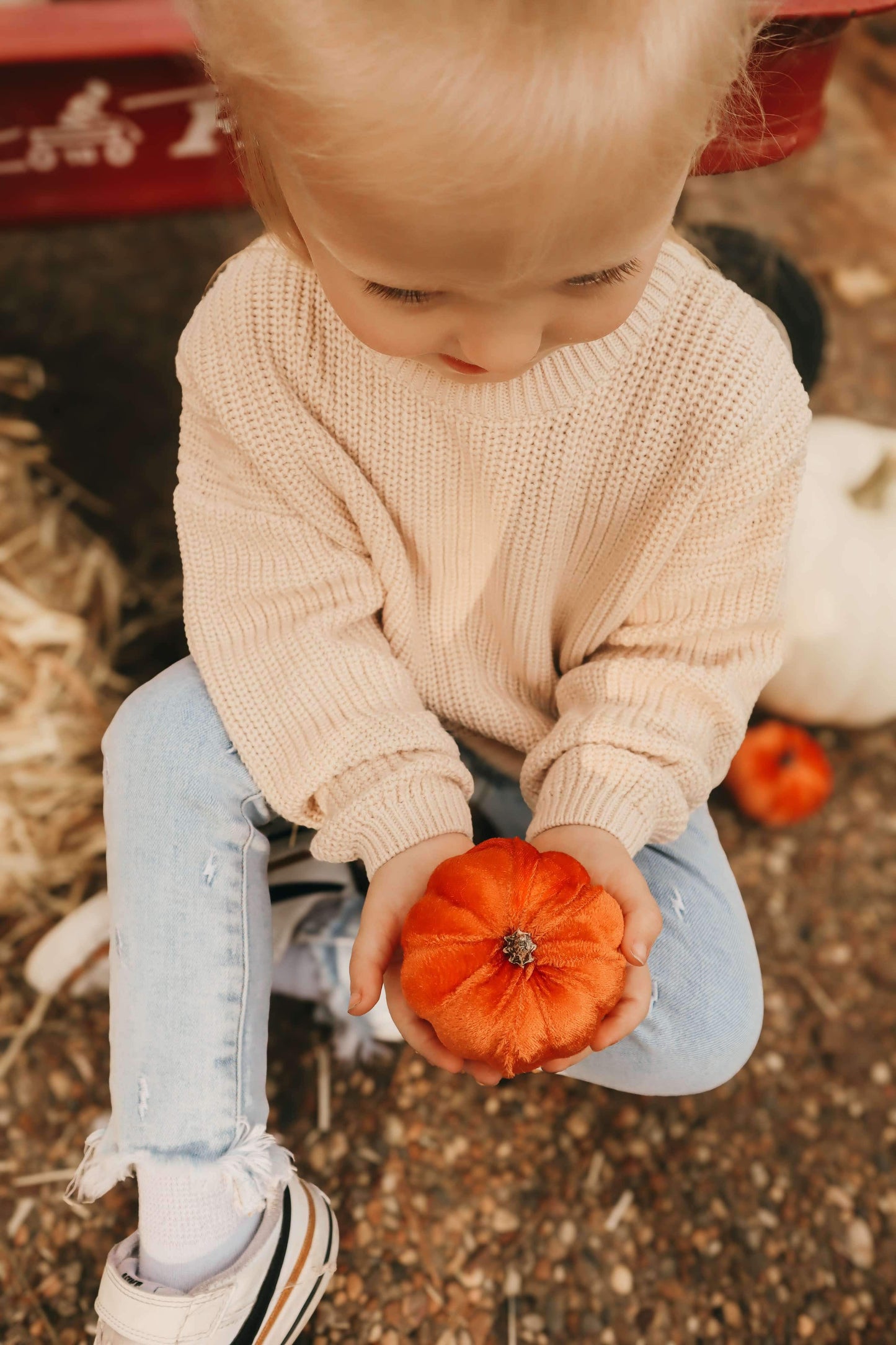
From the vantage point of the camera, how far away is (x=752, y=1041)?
1.14m

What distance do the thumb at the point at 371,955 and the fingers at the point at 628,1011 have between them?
0.20 m

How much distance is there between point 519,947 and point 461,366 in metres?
0.44

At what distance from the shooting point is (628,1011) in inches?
36.1

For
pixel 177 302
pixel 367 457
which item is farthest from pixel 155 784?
pixel 177 302

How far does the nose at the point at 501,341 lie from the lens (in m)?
0.68

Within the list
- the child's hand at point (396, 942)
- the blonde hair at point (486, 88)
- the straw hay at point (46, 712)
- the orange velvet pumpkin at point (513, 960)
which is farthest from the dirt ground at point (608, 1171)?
the blonde hair at point (486, 88)

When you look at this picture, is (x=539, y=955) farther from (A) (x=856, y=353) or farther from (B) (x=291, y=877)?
(A) (x=856, y=353)

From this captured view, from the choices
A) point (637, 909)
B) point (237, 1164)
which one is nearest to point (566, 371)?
point (637, 909)

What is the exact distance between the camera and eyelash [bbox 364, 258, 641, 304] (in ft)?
2.20

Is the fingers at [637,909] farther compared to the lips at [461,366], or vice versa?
the fingers at [637,909]

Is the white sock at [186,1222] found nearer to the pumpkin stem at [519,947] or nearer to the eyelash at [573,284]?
the pumpkin stem at [519,947]

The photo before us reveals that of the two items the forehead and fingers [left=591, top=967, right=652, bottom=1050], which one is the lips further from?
fingers [left=591, top=967, right=652, bottom=1050]

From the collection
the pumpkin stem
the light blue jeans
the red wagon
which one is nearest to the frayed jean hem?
the light blue jeans

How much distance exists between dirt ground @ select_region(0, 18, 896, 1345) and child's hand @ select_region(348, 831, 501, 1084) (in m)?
0.46
